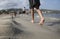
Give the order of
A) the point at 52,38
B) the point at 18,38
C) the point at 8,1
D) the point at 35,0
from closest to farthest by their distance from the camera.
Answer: the point at 18,38
the point at 52,38
the point at 35,0
the point at 8,1

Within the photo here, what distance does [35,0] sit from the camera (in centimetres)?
692

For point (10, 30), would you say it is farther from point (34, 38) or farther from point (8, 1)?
point (8, 1)

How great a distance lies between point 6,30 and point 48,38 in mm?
835

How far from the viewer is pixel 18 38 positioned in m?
4.11

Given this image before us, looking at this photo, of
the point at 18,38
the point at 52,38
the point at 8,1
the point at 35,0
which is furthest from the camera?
the point at 8,1

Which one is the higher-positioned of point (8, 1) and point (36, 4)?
point (36, 4)

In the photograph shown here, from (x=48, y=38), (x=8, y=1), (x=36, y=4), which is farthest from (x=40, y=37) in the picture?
(x=8, y=1)

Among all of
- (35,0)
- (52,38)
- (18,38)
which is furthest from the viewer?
(35,0)

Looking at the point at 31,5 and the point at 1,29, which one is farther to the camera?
the point at 31,5

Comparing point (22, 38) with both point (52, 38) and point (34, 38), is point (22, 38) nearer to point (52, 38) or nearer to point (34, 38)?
point (34, 38)

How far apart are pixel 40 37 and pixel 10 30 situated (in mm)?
616

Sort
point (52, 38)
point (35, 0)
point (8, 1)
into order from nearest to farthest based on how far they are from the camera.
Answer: point (52, 38) → point (35, 0) → point (8, 1)

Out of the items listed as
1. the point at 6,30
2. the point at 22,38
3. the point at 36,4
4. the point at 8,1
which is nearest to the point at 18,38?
the point at 22,38

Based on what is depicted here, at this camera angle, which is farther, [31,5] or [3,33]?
Result: [31,5]
